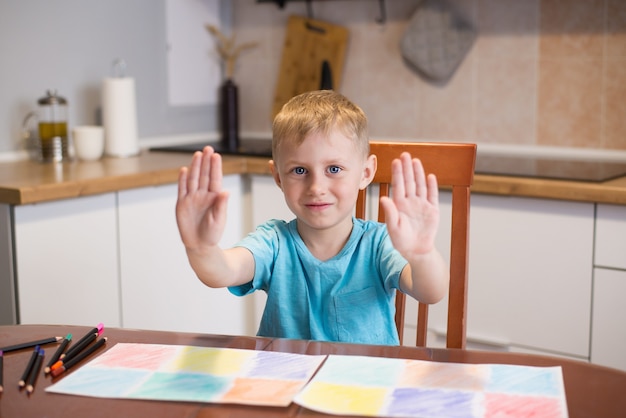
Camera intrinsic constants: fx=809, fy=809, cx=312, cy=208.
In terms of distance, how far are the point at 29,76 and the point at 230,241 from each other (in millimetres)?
766

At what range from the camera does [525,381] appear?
896mm

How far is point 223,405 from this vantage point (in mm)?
835

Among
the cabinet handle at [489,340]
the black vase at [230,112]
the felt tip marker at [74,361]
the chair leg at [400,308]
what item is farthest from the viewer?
the black vase at [230,112]

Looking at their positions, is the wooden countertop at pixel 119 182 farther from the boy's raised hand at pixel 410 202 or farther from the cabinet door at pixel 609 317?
the boy's raised hand at pixel 410 202

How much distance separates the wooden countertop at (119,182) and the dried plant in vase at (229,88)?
2.13 feet

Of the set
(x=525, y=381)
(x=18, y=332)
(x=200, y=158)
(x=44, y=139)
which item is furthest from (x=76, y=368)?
(x=44, y=139)

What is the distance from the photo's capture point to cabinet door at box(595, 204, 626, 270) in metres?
1.89

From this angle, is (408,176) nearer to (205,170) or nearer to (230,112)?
(205,170)

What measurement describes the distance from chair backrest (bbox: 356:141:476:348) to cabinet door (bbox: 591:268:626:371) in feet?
2.45

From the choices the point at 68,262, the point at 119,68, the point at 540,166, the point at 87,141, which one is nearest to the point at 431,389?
the point at 68,262

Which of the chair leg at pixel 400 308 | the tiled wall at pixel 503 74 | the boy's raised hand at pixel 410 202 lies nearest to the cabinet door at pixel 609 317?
the tiled wall at pixel 503 74

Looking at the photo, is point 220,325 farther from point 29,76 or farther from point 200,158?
point 200,158

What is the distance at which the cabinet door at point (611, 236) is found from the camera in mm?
1895

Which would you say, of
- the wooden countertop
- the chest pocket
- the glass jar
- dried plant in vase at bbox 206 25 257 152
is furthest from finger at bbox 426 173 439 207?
dried plant in vase at bbox 206 25 257 152
